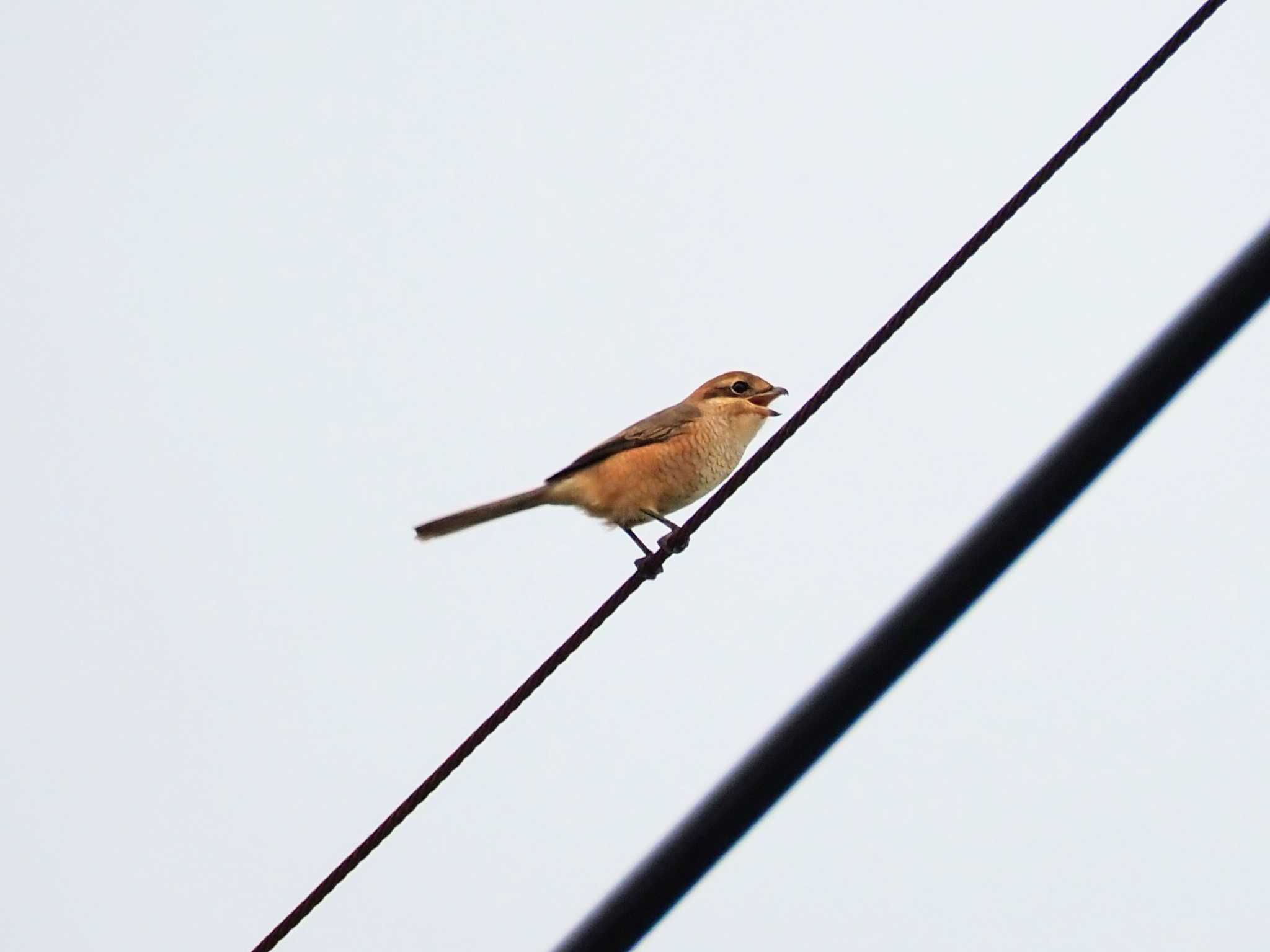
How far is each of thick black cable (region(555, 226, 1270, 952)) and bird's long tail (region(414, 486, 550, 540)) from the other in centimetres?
497

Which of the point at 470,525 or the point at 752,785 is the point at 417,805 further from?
the point at 470,525

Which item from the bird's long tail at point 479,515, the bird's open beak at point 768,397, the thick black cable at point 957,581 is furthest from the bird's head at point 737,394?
the thick black cable at point 957,581

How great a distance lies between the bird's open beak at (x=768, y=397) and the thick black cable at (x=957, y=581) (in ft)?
18.5

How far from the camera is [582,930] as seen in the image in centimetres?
196

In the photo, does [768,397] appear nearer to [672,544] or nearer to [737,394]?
[737,394]

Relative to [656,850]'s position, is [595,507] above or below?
above

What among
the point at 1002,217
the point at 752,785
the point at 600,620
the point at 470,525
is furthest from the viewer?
the point at 470,525

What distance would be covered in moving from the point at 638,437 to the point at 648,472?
23cm

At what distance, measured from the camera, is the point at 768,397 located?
762 centimetres

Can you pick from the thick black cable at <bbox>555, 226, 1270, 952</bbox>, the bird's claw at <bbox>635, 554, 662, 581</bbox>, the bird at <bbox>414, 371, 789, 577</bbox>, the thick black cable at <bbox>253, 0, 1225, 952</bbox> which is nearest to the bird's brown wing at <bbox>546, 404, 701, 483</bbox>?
the bird at <bbox>414, 371, 789, 577</bbox>

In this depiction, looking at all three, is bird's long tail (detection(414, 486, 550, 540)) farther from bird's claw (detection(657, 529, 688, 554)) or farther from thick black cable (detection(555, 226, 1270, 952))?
thick black cable (detection(555, 226, 1270, 952))

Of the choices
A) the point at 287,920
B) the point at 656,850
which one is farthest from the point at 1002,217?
the point at 287,920

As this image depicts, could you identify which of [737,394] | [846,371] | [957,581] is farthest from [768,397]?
[957,581]

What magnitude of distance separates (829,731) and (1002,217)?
4.67 ft
